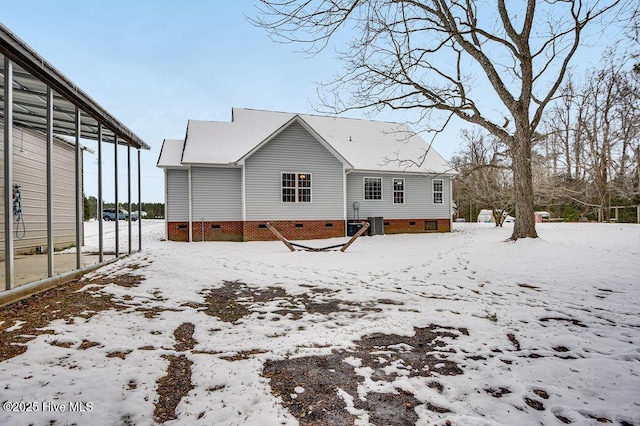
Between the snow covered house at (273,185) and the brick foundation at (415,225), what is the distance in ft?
0.20

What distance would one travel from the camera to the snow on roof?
1394cm

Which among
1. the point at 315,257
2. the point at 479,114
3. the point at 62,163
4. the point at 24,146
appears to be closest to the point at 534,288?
the point at 315,257

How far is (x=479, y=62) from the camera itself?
1029 cm

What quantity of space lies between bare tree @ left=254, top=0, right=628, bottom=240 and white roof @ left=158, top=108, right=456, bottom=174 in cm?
307

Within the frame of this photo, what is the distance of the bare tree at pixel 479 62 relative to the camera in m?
9.25

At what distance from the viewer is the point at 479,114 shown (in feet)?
35.2

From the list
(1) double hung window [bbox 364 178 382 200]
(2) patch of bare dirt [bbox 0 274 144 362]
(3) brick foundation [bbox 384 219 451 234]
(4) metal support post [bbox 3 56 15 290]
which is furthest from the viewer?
(3) brick foundation [bbox 384 219 451 234]

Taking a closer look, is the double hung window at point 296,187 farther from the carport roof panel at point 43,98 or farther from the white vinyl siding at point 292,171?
the carport roof panel at point 43,98

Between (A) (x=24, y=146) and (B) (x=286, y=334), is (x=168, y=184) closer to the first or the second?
(A) (x=24, y=146)

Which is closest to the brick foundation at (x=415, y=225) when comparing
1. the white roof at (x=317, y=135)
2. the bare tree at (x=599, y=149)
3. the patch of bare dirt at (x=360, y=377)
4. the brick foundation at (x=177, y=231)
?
the white roof at (x=317, y=135)

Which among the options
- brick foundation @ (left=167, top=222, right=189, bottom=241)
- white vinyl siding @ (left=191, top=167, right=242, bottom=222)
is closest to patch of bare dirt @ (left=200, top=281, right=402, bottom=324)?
white vinyl siding @ (left=191, top=167, right=242, bottom=222)

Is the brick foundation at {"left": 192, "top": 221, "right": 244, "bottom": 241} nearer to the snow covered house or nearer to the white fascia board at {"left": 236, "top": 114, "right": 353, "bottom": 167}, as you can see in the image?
the snow covered house

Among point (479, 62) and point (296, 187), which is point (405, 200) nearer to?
point (296, 187)

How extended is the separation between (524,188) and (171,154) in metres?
14.4
